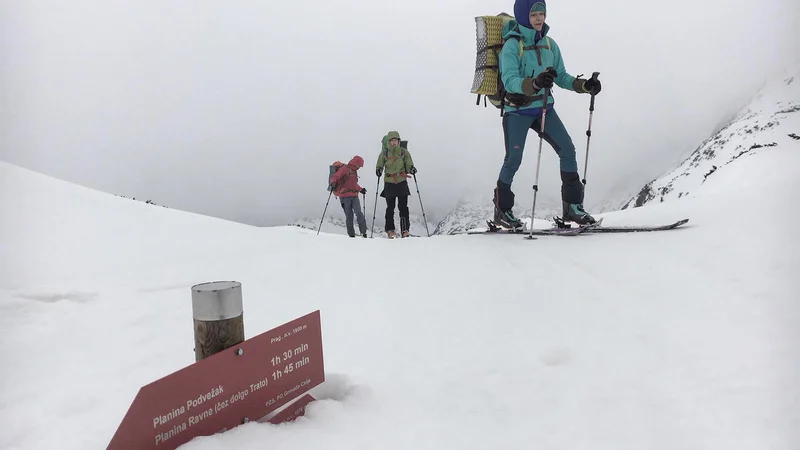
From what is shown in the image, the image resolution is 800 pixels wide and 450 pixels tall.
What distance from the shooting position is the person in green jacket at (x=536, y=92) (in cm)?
543

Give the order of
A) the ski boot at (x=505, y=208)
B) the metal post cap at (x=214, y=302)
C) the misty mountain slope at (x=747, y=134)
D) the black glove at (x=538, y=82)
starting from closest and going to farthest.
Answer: the metal post cap at (x=214, y=302)
the black glove at (x=538, y=82)
the ski boot at (x=505, y=208)
the misty mountain slope at (x=747, y=134)

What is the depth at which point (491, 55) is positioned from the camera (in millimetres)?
6031

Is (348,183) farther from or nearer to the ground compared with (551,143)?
farther from the ground

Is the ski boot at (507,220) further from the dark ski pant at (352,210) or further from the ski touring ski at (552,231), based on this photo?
the dark ski pant at (352,210)

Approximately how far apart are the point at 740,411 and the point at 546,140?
4.60 m

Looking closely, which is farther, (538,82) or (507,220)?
(507,220)

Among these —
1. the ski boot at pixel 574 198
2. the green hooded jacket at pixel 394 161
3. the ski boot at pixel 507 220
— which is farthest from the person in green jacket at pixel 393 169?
the ski boot at pixel 574 198

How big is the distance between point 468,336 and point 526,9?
4679 mm

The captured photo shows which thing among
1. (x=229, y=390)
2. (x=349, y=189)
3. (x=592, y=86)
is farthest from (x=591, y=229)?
(x=349, y=189)

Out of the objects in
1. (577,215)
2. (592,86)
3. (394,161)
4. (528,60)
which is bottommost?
(577,215)

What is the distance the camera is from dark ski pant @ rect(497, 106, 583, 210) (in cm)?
566

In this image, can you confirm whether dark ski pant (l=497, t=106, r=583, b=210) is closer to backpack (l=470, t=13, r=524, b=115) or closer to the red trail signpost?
backpack (l=470, t=13, r=524, b=115)

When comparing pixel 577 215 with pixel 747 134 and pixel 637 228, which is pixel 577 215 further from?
pixel 747 134

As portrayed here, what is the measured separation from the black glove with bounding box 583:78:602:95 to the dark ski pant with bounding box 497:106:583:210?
48 centimetres
